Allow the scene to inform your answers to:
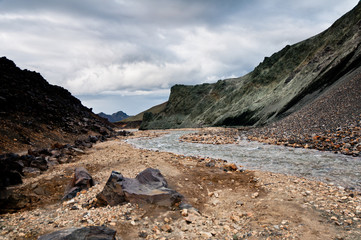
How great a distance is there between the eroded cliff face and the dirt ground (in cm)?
2432

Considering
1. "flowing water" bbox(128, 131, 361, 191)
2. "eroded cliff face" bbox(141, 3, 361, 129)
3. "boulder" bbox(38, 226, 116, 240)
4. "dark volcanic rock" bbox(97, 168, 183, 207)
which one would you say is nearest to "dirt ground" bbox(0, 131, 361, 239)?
"dark volcanic rock" bbox(97, 168, 183, 207)

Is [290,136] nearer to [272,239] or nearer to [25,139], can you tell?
[272,239]

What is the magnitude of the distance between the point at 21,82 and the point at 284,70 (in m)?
47.2

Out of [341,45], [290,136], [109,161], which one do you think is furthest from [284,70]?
[109,161]

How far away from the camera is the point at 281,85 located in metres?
38.6

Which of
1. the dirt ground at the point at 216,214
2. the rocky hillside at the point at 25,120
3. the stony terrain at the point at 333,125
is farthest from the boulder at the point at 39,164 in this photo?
the stony terrain at the point at 333,125

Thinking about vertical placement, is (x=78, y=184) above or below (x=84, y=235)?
above

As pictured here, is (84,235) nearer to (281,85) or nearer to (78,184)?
(78,184)

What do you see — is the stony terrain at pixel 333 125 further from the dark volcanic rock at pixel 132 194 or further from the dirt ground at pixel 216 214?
the dark volcanic rock at pixel 132 194

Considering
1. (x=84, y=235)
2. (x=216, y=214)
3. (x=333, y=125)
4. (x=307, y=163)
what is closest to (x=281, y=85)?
(x=333, y=125)

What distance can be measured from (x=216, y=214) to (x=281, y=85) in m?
38.9

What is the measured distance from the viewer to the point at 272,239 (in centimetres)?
407

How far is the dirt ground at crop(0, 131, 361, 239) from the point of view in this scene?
4.33m

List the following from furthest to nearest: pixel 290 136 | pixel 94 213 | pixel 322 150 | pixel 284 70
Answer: pixel 284 70 < pixel 290 136 < pixel 322 150 < pixel 94 213
